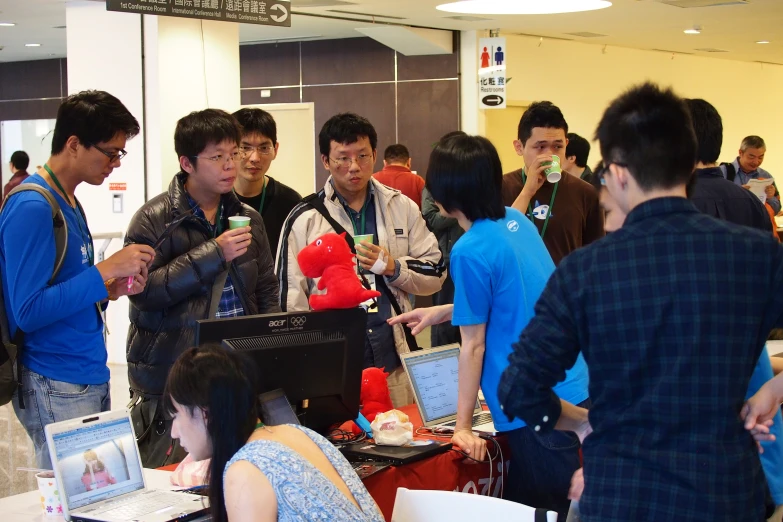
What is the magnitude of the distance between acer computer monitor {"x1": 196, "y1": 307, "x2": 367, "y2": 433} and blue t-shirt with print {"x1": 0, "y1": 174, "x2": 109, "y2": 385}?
0.54 metres

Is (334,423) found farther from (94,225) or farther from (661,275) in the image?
(94,225)

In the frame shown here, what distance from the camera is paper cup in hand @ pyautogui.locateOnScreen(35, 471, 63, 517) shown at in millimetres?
2297

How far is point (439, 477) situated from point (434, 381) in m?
0.47

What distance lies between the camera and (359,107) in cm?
1207

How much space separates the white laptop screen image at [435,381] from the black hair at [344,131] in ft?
3.14

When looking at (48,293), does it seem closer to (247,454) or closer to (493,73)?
(247,454)

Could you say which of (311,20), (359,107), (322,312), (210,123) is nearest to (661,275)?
(322,312)

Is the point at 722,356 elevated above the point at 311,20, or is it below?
below

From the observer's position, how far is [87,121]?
2893 millimetres

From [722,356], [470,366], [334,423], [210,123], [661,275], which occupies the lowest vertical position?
[334,423]

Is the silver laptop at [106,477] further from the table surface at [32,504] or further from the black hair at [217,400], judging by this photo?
the black hair at [217,400]

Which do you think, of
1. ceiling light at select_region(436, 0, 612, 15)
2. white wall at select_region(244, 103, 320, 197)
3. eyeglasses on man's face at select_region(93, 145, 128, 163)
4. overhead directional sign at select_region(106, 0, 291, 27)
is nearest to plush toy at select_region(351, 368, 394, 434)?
eyeglasses on man's face at select_region(93, 145, 128, 163)

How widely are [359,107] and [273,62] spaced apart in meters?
1.32

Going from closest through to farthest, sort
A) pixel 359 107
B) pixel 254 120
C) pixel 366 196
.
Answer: pixel 366 196, pixel 254 120, pixel 359 107
